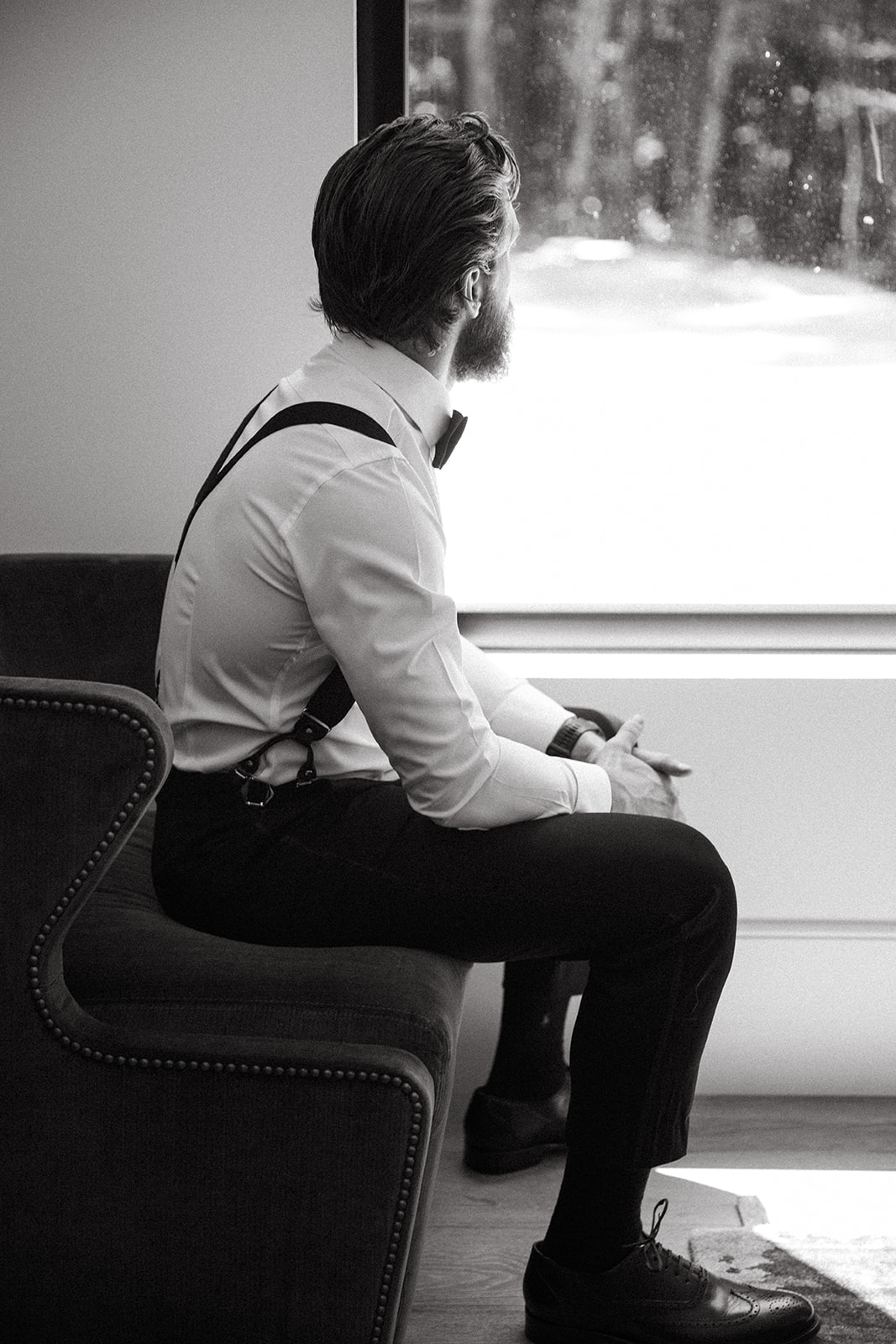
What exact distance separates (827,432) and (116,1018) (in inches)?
66.2

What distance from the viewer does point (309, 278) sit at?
2326 mm

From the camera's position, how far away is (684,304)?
2.42 m

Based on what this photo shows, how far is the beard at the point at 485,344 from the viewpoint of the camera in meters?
1.64

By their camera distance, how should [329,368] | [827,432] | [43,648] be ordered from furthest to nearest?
[827,432]
[43,648]
[329,368]

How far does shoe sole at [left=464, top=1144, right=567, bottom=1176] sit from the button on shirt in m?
0.76

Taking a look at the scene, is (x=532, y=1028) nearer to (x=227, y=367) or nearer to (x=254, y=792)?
(x=254, y=792)

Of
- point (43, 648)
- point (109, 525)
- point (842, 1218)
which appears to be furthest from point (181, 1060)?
point (109, 525)

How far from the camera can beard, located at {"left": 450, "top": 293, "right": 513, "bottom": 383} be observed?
1.64 metres

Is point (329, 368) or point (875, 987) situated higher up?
point (329, 368)

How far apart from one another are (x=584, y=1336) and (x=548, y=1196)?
419 mm

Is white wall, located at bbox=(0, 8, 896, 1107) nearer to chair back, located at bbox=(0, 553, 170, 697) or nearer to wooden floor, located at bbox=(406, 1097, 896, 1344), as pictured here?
wooden floor, located at bbox=(406, 1097, 896, 1344)

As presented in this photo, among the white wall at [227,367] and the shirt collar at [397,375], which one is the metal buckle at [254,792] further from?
the white wall at [227,367]

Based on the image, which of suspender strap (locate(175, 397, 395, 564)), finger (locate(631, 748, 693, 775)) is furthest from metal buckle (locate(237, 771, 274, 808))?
finger (locate(631, 748, 693, 775))

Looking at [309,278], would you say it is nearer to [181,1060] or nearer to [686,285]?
[686,285]
